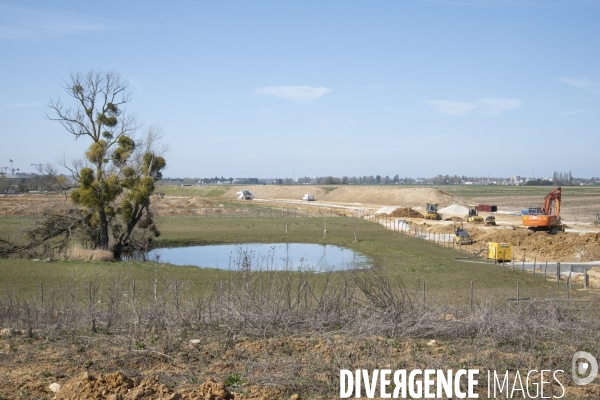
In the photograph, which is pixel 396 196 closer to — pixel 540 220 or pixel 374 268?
pixel 540 220

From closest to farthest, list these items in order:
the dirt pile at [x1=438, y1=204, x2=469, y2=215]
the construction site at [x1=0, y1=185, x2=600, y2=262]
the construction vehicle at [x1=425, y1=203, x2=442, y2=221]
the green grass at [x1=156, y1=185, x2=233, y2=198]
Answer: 1. the construction site at [x1=0, y1=185, x2=600, y2=262]
2. the construction vehicle at [x1=425, y1=203, x2=442, y2=221]
3. the dirt pile at [x1=438, y1=204, x2=469, y2=215]
4. the green grass at [x1=156, y1=185, x2=233, y2=198]

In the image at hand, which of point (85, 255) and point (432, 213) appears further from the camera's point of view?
point (432, 213)

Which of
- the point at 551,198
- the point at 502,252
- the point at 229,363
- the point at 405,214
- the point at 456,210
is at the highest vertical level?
the point at 551,198

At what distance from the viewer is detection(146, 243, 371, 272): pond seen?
3462 centimetres

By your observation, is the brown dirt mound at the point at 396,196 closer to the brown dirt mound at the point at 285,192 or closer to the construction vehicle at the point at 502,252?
the brown dirt mound at the point at 285,192

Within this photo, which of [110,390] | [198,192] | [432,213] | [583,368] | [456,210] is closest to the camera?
[110,390]

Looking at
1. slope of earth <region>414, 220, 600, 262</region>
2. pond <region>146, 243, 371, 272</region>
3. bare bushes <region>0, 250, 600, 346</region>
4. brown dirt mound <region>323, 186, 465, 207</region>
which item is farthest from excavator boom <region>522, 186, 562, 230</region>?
brown dirt mound <region>323, 186, 465, 207</region>

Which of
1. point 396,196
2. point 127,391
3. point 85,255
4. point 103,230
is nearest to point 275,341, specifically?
point 127,391

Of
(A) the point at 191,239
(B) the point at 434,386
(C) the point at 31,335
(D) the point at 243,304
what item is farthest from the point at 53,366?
(A) the point at 191,239

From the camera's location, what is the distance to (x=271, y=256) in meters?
39.5

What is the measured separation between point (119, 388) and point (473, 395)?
A: 18.5 feet

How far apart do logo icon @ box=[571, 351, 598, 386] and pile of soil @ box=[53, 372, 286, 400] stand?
577 centimetres

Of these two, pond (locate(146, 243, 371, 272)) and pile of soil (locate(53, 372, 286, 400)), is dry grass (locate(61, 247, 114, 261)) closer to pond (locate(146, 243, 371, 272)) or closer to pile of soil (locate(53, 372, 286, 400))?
pond (locate(146, 243, 371, 272))

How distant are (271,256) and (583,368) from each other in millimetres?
29628
